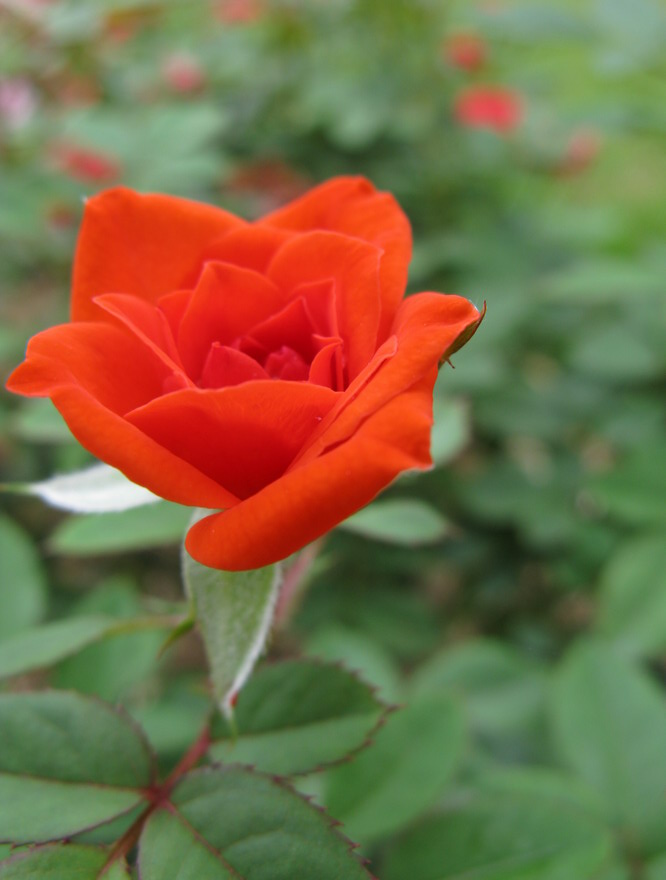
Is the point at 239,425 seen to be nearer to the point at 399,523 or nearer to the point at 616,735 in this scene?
the point at 399,523

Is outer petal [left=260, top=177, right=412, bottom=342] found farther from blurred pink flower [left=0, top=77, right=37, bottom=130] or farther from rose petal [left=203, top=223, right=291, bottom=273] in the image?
blurred pink flower [left=0, top=77, right=37, bottom=130]

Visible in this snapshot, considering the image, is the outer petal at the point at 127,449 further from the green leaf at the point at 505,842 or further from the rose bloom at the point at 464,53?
the rose bloom at the point at 464,53

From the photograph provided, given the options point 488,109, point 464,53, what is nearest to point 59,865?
point 488,109

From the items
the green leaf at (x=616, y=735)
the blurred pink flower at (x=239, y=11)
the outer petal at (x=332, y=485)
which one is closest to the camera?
the outer petal at (x=332, y=485)

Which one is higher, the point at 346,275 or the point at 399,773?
the point at 346,275

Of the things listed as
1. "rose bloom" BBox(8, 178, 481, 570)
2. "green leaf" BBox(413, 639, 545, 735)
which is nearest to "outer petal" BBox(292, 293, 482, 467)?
"rose bloom" BBox(8, 178, 481, 570)

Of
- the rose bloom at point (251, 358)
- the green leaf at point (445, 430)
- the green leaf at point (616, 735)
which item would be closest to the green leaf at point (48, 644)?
the rose bloom at point (251, 358)
